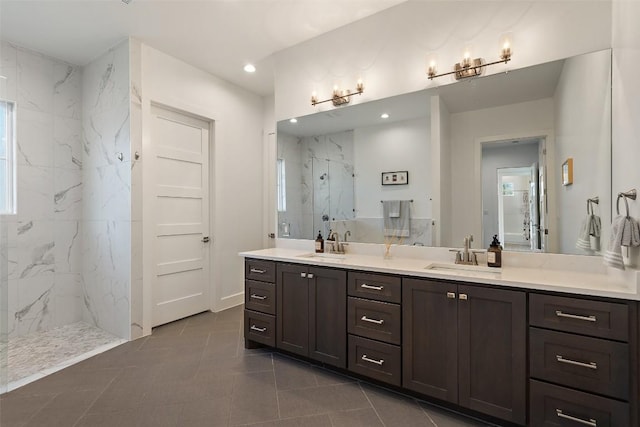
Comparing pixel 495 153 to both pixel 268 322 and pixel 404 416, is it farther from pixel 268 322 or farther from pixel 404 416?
pixel 268 322

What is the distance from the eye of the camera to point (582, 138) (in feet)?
6.30

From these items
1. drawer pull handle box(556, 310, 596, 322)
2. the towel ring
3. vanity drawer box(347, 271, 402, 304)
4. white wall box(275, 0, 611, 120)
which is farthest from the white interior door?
the towel ring

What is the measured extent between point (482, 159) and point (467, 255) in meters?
0.71

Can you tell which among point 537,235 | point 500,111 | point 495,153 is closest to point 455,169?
point 495,153

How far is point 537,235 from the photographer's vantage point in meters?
2.09

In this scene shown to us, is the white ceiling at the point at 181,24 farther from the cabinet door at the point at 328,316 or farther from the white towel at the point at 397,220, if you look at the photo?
the cabinet door at the point at 328,316

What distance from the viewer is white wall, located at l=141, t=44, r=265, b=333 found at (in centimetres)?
324

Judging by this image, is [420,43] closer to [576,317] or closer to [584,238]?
[584,238]

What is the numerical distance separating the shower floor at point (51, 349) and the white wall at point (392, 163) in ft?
9.01

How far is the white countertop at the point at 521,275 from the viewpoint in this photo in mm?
1479

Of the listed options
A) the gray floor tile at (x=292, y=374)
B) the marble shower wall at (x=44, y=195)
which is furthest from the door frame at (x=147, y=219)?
the gray floor tile at (x=292, y=374)

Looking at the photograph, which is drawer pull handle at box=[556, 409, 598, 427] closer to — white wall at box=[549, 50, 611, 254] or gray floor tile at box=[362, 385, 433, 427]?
gray floor tile at box=[362, 385, 433, 427]

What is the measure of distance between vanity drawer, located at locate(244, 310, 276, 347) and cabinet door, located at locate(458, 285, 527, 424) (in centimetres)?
147

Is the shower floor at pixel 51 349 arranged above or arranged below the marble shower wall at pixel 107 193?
below
